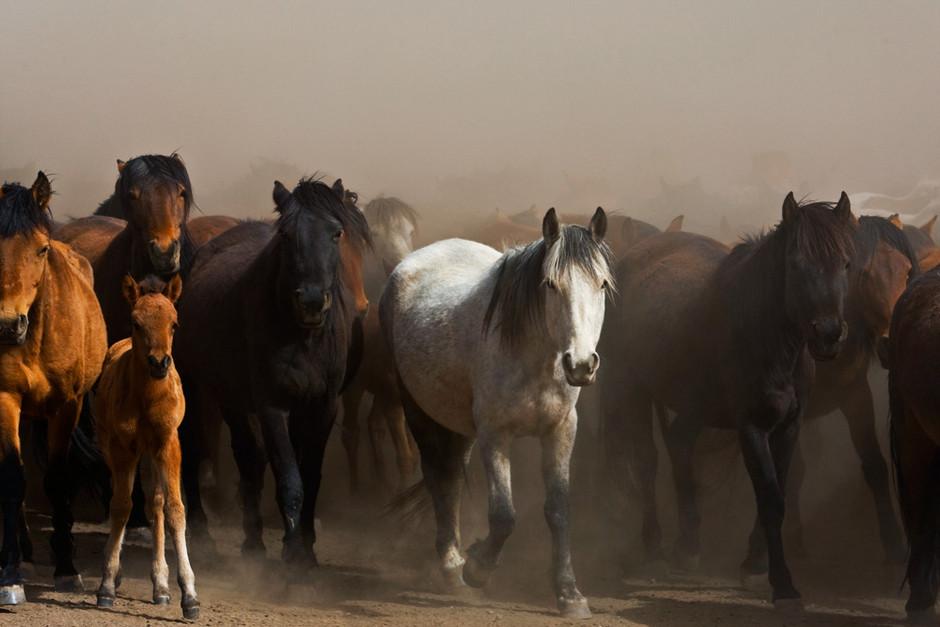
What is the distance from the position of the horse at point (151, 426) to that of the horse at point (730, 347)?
10.2 ft

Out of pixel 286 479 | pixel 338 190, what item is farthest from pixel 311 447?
pixel 338 190

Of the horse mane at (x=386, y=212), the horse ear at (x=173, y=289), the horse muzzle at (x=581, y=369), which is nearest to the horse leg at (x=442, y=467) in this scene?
the horse muzzle at (x=581, y=369)

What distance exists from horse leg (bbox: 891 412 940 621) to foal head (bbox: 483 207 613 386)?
178 centimetres

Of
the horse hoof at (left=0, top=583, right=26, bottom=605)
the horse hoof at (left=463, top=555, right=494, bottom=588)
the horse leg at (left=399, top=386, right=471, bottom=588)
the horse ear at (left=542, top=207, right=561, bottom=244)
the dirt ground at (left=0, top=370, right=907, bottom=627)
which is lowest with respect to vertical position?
the dirt ground at (left=0, top=370, right=907, bottom=627)

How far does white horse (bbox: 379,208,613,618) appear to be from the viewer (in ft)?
23.6

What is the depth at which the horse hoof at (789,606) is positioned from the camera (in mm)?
7531

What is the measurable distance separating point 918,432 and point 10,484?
4.56 metres

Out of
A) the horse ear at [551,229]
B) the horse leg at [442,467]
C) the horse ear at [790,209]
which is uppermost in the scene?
the horse ear at [790,209]

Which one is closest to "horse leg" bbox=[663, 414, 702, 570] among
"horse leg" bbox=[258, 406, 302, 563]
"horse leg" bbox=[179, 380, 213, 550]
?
"horse leg" bbox=[258, 406, 302, 563]

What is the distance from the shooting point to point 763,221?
20.3 meters

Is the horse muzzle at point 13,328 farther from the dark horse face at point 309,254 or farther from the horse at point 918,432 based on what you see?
the horse at point 918,432

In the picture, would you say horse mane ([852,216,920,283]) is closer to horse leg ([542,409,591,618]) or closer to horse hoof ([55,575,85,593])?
horse leg ([542,409,591,618])

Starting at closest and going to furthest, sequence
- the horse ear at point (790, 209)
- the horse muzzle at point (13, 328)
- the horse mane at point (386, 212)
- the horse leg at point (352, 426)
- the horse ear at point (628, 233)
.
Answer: the horse muzzle at point (13, 328) → the horse ear at point (790, 209) → the horse leg at point (352, 426) → the horse ear at point (628, 233) → the horse mane at point (386, 212)

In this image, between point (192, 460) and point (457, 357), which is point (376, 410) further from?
point (457, 357)
